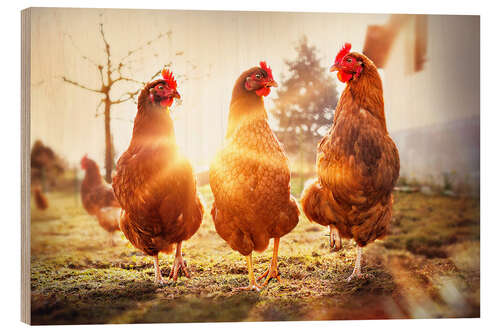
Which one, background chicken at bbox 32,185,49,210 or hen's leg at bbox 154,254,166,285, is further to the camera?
hen's leg at bbox 154,254,166,285

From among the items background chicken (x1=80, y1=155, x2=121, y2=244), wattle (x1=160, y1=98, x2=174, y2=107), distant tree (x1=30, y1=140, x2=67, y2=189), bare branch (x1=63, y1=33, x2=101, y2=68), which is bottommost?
background chicken (x1=80, y1=155, x2=121, y2=244)

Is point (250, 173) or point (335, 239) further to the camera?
point (335, 239)

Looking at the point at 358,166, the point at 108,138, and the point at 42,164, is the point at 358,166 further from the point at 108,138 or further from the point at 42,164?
the point at 42,164

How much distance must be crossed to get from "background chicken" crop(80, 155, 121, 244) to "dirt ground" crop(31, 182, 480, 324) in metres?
0.06

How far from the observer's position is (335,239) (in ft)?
11.9

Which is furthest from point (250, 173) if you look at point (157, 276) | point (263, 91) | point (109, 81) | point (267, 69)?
point (109, 81)

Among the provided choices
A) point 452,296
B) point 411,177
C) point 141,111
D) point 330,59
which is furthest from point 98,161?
point 452,296

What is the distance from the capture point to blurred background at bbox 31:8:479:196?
333 cm

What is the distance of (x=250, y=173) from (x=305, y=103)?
2.52 ft

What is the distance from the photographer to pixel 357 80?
133 inches

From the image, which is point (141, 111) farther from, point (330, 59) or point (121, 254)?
point (330, 59)

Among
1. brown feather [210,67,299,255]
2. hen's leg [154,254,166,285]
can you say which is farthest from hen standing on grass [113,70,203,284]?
brown feather [210,67,299,255]

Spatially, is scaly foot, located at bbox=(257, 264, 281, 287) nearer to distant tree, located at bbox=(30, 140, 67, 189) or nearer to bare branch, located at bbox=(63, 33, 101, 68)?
distant tree, located at bbox=(30, 140, 67, 189)

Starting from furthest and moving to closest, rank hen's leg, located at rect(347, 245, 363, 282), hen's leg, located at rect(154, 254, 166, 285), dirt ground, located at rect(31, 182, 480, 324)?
1. hen's leg, located at rect(347, 245, 363, 282)
2. hen's leg, located at rect(154, 254, 166, 285)
3. dirt ground, located at rect(31, 182, 480, 324)
